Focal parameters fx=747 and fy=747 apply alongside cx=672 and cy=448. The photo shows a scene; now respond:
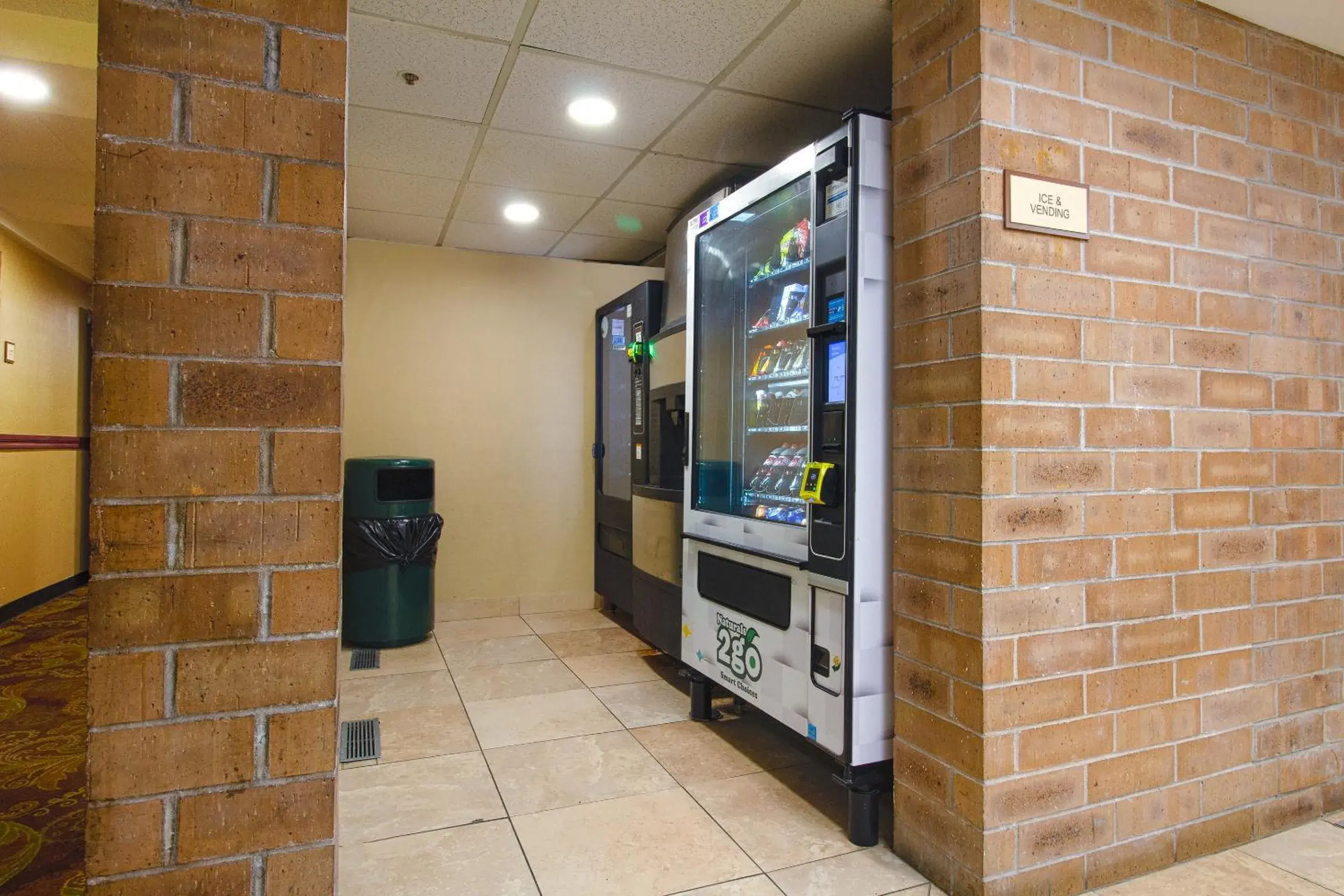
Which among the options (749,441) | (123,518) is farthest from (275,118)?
(749,441)

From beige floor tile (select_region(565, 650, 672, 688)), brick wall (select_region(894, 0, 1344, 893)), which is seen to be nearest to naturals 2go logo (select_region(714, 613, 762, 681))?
brick wall (select_region(894, 0, 1344, 893))

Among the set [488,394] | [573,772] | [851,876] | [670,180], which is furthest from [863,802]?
[488,394]

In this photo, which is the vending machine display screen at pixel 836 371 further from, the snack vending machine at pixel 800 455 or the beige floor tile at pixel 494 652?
the beige floor tile at pixel 494 652

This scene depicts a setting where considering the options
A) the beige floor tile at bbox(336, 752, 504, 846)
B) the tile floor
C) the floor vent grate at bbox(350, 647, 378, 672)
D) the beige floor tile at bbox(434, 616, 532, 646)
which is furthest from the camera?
the beige floor tile at bbox(434, 616, 532, 646)

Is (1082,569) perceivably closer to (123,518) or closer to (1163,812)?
(1163,812)

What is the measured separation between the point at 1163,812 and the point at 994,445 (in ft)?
3.57

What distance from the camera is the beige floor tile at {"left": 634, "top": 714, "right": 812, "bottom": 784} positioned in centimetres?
248

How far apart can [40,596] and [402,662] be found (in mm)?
3417

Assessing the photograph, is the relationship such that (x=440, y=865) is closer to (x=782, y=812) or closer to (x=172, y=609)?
(x=782, y=812)

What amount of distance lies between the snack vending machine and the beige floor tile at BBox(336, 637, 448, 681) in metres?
1.47

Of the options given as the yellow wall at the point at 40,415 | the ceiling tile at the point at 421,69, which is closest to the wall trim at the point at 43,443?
the yellow wall at the point at 40,415

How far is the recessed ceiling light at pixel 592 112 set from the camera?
109 inches

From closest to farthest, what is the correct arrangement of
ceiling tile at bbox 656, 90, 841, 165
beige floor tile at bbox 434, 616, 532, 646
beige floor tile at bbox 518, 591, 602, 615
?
ceiling tile at bbox 656, 90, 841, 165 → beige floor tile at bbox 434, 616, 532, 646 → beige floor tile at bbox 518, 591, 602, 615

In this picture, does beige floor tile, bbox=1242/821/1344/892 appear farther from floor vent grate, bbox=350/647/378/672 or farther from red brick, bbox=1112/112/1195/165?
floor vent grate, bbox=350/647/378/672
